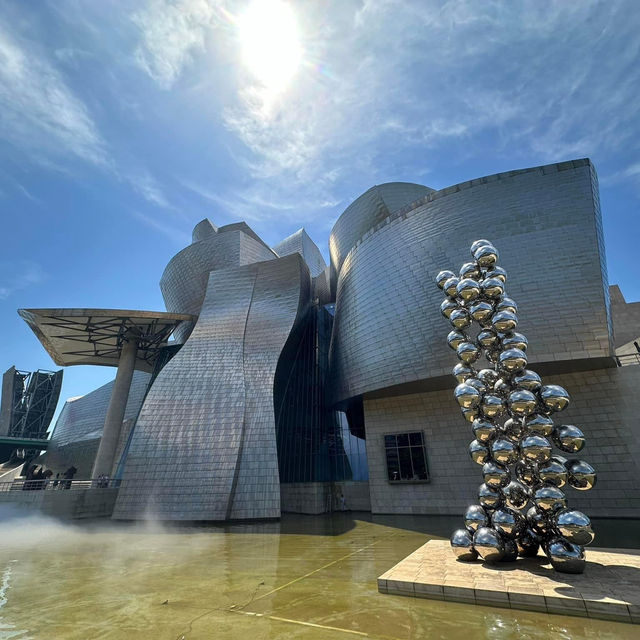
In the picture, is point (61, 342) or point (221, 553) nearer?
point (221, 553)

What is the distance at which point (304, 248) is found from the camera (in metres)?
39.8

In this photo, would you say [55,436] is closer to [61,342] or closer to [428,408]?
[61,342]

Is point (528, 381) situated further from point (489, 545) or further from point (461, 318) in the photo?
point (489, 545)

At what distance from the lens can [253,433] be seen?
16906 millimetres

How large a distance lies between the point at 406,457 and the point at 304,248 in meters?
28.0

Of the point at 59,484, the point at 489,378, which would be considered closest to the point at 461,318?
the point at 489,378

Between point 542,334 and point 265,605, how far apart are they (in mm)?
14419

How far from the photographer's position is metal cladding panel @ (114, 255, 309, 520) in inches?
601

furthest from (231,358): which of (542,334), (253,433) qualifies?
(542,334)

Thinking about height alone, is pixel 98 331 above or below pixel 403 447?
above

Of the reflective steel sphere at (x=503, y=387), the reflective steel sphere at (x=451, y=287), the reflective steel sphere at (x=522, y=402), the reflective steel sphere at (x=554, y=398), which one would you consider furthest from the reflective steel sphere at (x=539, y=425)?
the reflective steel sphere at (x=451, y=287)

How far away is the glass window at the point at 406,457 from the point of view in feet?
56.0

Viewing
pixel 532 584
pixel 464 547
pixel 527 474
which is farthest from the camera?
pixel 527 474

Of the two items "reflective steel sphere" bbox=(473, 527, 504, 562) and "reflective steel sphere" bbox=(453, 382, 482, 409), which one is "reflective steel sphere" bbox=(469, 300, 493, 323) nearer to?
"reflective steel sphere" bbox=(453, 382, 482, 409)
